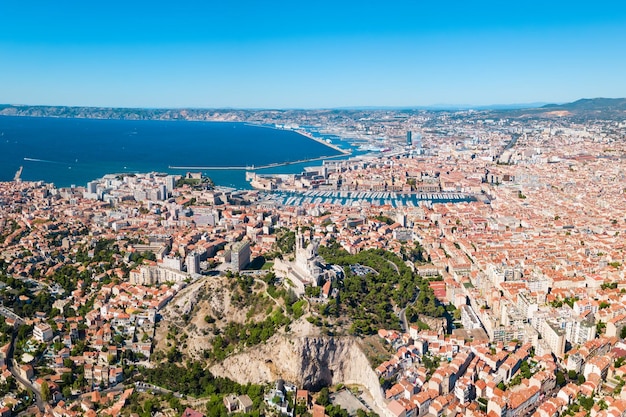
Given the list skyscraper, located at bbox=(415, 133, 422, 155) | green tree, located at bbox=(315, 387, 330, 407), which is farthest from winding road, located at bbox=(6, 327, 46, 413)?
skyscraper, located at bbox=(415, 133, 422, 155)

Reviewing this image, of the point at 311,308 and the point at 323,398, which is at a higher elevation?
the point at 311,308

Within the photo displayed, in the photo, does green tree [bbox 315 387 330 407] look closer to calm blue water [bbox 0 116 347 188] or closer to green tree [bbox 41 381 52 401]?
green tree [bbox 41 381 52 401]

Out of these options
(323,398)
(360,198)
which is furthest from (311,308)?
(360,198)

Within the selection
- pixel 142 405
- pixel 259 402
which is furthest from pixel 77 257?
pixel 259 402

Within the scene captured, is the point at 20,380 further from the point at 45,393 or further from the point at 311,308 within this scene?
the point at 311,308

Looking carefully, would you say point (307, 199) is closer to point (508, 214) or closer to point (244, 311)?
point (508, 214)

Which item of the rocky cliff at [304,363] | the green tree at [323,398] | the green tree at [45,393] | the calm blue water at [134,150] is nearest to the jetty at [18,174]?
the calm blue water at [134,150]
